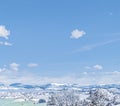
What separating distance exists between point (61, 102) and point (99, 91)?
224 feet

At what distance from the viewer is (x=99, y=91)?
90.4 metres

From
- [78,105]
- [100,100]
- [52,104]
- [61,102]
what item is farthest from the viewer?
[61,102]

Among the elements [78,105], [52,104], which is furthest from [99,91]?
[52,104]

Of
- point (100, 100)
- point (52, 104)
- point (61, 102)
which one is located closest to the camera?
point (100, 100)

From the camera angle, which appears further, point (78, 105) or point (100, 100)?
point (78, 105)

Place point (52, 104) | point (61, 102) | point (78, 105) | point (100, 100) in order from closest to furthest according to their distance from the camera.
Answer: point (100, 100), point (78, 105), point (52, 104), point (61, 102)

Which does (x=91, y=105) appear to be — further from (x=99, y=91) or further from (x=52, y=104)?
(x=52, y=104)

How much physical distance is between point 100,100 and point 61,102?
229 ft

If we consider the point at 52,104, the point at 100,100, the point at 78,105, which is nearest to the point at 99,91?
the point at 100,100

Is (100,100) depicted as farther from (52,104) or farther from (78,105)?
(52,104)

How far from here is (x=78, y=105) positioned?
440 ft

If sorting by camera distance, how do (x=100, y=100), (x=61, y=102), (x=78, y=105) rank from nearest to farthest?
(x=100, y=100) → (x=78, y=105) → (x=61, y=102)

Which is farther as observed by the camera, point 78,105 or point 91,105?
point 78,105

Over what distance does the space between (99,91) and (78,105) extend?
4462cm
